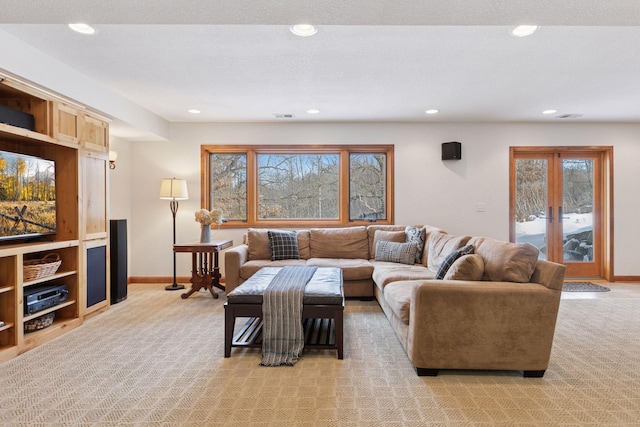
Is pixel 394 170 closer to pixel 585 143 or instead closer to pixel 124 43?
pixel 585 143

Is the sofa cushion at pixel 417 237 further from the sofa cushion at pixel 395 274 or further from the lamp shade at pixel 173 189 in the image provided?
the lamp shade at pixel 173 189

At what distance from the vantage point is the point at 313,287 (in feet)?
9.06

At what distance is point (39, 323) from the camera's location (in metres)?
2.90

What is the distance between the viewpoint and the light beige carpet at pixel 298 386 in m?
1.82

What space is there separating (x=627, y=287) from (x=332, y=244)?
4.26 m

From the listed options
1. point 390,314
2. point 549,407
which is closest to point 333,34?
point 390,314

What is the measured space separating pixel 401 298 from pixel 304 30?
6.96ft

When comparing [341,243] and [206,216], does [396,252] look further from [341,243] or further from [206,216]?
[206,216]

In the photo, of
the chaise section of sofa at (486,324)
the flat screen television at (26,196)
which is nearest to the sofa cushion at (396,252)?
the chaise section of sofa at (486,324)

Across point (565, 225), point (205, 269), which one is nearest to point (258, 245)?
point (205, 269)

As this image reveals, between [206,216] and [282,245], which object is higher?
[206,216]

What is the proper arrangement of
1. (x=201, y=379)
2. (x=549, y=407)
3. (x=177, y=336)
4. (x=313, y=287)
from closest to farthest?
(x=549, y=407), (x=201, y=379), (x=313, y=287), (x=177, y=336)

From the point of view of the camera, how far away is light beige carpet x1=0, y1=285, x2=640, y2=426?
1.82 m

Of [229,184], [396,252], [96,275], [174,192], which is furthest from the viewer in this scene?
[229,184]
